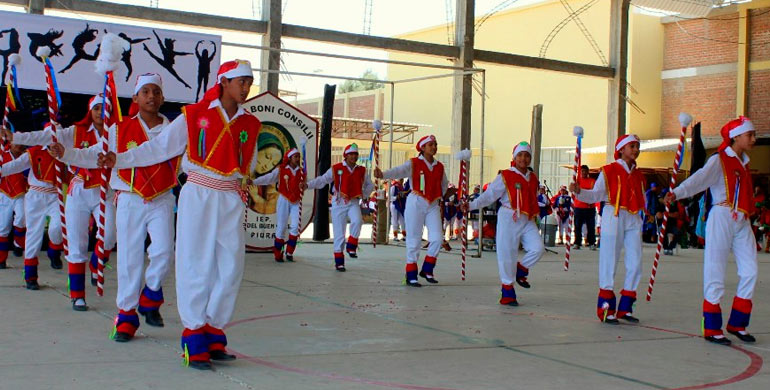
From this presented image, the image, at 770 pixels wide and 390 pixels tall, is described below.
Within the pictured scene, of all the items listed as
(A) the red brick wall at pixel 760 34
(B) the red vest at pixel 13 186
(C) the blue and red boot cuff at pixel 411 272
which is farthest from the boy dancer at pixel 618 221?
(A) the red brick wall at pixel 760 34

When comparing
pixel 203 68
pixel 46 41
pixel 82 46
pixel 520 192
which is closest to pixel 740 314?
pixel 520 192

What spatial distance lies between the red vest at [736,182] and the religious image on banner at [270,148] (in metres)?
9.04

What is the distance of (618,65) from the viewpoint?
25.8 meters

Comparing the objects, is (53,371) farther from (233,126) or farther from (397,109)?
(397,109)

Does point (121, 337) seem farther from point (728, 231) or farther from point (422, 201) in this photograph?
point (422, 201)

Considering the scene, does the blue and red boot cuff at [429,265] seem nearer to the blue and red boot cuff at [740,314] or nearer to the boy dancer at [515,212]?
the boy dancer at [515,212]

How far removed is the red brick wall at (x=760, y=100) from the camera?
1151 inches

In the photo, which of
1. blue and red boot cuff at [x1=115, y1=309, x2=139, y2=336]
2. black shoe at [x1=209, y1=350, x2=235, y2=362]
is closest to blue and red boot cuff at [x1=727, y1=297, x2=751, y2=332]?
black shoe at [x1=209, y1=350, x2=235, y2=362]

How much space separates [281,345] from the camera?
638 cm

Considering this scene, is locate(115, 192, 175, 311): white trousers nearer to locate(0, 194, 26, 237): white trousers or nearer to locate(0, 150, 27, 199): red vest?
locate(0, 194, 26, 237): white trousers

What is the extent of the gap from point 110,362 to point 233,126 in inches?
64.9

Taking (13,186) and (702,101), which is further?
(702,101)

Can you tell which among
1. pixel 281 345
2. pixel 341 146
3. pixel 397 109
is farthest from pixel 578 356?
pixel 397 109

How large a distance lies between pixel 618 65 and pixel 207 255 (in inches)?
874
